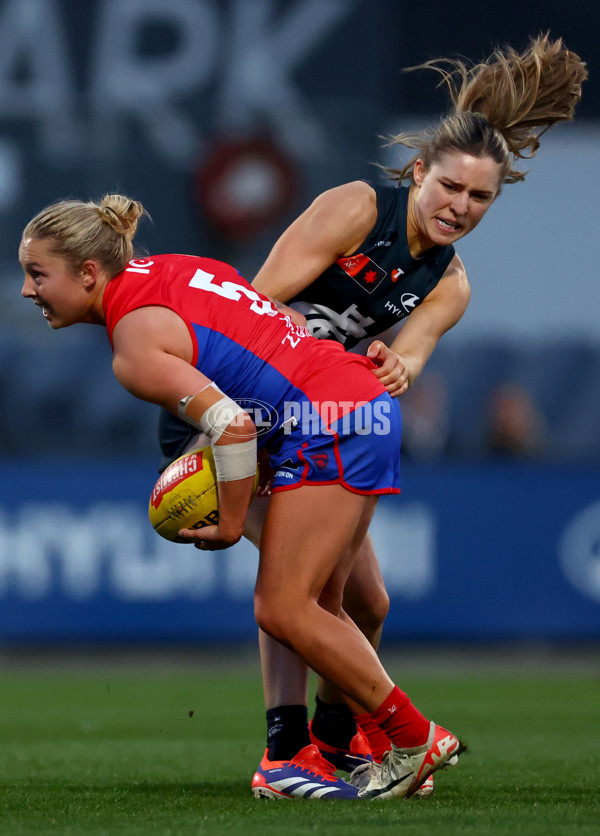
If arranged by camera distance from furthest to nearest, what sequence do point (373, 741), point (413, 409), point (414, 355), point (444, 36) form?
point (444, 36) < point (413, 409) < point (414, 355) < point (373, 741)

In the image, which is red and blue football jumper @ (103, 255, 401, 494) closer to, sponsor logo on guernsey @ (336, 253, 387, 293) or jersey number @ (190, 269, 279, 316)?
jersey number @ (190, 269, 279, 316)

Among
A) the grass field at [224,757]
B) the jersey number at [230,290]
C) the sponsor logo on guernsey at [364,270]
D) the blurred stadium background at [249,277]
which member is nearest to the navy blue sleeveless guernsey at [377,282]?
the sponsor logo on guernsey at [364,270]

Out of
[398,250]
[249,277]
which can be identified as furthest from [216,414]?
[249,277]

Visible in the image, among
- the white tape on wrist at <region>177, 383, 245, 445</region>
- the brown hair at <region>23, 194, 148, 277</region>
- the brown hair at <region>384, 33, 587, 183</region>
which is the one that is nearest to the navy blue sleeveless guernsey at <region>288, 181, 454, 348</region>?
the brown hair at <region>384, 33, 587, 183</region>

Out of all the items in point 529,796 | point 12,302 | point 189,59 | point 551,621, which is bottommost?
point 551,621

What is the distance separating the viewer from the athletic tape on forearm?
3.88 m

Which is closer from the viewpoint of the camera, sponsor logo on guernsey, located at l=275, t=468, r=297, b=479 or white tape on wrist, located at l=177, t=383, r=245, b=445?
white tape on wrist, located at l=177, t=383, r=245, b=445

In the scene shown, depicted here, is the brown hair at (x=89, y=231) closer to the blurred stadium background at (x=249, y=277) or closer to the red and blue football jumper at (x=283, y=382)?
the red and blue football jumper at (x=283, y=382)

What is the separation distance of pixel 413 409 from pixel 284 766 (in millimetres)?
6509

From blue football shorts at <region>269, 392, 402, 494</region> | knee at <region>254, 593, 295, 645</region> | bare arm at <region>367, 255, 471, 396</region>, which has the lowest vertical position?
knee at <region>254, 593, 295, 645</region>

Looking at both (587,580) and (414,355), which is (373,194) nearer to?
(414,355)

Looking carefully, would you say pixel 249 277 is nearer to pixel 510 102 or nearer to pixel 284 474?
pixel 510 102

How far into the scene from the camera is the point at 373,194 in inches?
182

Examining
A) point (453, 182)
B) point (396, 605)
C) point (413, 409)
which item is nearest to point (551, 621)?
point (396, 605)
